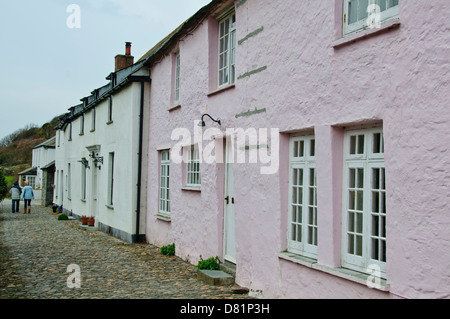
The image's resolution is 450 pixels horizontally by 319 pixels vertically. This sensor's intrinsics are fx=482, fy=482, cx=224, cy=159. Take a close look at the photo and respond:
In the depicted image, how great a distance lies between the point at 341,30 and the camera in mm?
6082

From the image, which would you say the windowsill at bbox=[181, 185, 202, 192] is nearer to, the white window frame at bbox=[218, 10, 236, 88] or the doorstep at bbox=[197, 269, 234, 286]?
the doorstep at bbox=[197, 269, 234, 286]

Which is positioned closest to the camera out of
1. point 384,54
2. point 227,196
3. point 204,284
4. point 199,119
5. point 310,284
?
point 384,54

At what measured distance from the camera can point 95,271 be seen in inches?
394

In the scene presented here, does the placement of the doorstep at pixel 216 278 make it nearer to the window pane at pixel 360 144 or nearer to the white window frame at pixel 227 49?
the white window frame at pixel 227 49

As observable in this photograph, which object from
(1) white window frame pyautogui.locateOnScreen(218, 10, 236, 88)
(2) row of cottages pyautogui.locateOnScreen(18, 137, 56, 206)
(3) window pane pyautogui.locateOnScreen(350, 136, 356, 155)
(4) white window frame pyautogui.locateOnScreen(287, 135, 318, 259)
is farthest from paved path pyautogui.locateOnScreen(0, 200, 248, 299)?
(2) row of cottages pyautogui.locateOnScreen(18, 137, 56, 206)

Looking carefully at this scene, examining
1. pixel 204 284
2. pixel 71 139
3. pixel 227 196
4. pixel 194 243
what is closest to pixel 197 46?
pixel 227 196

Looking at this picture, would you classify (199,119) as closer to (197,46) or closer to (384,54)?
(197,46)

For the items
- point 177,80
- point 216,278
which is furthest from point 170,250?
point 177,80

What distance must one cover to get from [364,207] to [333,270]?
2.84 ft

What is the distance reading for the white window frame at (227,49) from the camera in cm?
950

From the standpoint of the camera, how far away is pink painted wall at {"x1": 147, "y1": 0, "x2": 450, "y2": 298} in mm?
4543

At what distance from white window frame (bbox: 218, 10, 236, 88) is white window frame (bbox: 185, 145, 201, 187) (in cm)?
195
